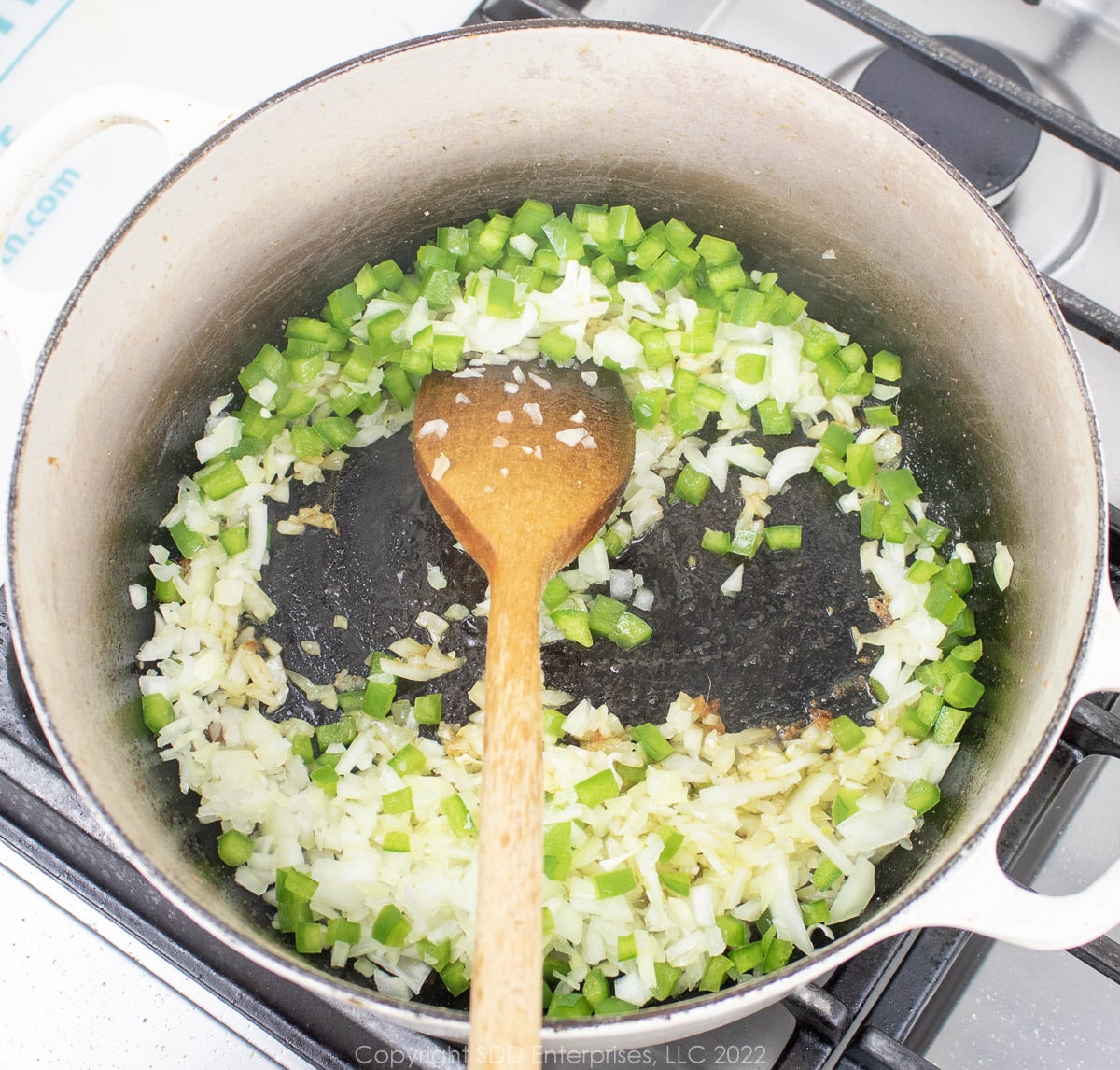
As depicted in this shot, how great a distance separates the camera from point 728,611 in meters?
1.44

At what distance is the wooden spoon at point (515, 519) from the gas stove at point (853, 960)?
28 cm

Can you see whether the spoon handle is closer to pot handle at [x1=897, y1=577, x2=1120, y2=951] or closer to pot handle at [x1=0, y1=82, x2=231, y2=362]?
pot handle at [x1=897, y1=577, x2=1120, y2=951]

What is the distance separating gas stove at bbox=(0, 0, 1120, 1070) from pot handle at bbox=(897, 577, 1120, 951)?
213mm

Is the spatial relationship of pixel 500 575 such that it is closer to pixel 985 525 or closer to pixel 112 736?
pixel 112 736

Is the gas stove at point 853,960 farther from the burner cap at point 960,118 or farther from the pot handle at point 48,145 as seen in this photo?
the pot handle at point 48,145

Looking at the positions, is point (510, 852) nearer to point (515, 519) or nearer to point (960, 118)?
point (515, 519)

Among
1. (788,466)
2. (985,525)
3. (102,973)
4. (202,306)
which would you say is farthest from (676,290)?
(102,973)

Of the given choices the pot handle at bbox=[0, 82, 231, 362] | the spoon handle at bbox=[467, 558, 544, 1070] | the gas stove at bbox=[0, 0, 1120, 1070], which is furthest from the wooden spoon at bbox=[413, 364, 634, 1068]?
the pot handle at bbox=[0, 82, 231, 362]

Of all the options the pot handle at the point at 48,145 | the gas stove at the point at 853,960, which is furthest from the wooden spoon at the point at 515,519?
the pot handle at the point at 48,145

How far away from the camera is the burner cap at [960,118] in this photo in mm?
1388

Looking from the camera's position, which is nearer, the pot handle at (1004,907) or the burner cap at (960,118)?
the pot handle at (1004,907)

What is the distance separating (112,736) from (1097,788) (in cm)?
118

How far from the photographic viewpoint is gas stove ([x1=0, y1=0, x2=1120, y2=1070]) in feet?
3.77

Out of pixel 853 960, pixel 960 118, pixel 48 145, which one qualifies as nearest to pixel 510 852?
pixel 853 960
